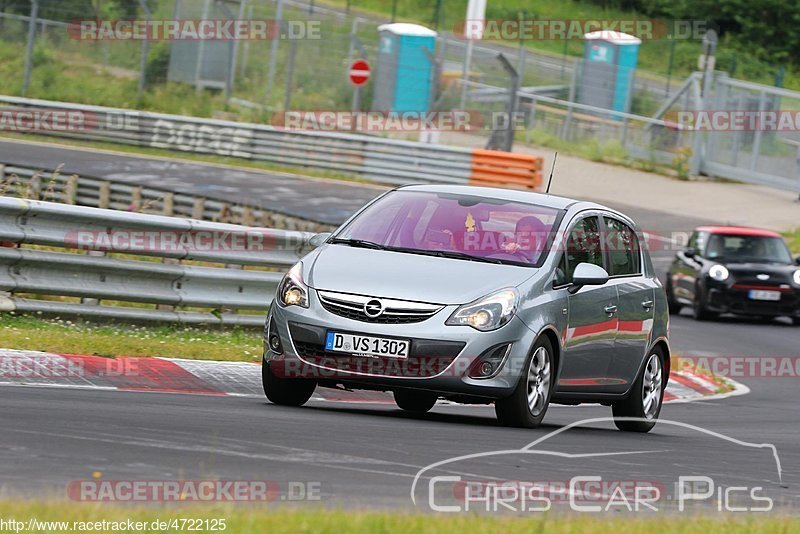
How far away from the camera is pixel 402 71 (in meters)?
39.8

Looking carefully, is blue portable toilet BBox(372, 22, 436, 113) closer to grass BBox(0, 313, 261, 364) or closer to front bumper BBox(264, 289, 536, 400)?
grass BBox(0, 313, 261, 364)

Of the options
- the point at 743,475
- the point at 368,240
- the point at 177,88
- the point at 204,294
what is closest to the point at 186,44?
the point at 177,88

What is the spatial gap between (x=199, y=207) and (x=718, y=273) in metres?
7.89

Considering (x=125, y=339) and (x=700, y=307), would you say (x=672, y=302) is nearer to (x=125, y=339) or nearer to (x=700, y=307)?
(x=700, y=307)

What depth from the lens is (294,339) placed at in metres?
9.71

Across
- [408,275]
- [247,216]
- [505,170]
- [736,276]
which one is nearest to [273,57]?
[505,170]

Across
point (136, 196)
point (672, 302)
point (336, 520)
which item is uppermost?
point (336, 520)

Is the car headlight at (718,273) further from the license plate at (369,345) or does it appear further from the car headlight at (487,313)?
the license plate at (369,345)

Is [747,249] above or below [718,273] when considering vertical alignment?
above

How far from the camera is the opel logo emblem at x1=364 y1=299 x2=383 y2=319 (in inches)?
372

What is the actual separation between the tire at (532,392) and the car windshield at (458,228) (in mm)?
645

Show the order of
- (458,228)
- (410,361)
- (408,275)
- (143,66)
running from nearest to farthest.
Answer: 1. (410,361)
2. (408,275)
3. (458,228)
4. (143,66)

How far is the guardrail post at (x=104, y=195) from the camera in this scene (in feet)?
83.4

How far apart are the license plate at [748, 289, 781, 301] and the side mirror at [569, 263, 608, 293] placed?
1306cm
